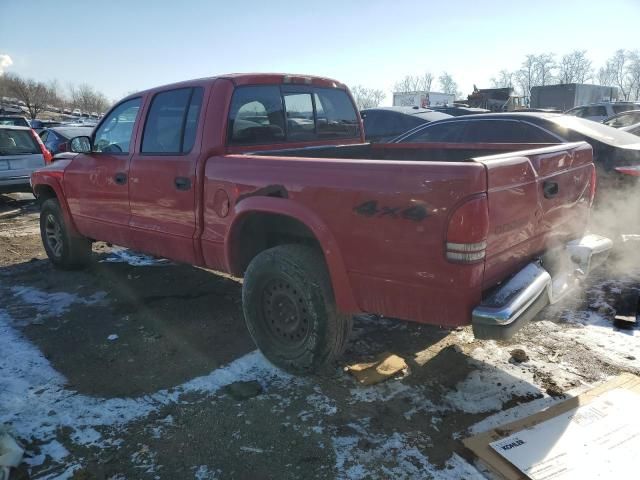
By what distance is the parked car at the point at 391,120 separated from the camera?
917cm

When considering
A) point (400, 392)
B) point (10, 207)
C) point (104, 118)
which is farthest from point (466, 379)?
point (10, 207)

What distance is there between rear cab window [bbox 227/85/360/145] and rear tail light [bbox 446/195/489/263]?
6.76 ft

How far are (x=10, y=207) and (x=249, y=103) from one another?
→ 28.8 ft

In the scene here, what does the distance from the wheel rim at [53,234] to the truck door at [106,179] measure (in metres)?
0.57

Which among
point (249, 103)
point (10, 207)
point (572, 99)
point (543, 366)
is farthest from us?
point (572, 99)

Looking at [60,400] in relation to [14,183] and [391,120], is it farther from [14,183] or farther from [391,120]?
[14,183]

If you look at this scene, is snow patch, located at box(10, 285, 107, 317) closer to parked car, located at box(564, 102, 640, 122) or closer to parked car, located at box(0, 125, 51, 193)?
parked car, located at box(0, 125, 51, 193)

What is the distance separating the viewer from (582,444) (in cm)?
244

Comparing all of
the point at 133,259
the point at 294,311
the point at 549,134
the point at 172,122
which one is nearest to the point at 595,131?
the point at 549,134

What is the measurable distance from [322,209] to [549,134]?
13.3 ft

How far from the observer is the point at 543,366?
131 inches

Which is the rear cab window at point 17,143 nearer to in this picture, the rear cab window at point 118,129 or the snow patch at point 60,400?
the rear cab window at point 118,129

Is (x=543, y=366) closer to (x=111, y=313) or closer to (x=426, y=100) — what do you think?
(x=111, y=313)

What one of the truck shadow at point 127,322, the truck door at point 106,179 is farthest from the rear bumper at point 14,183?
the truck door at point 106,179
